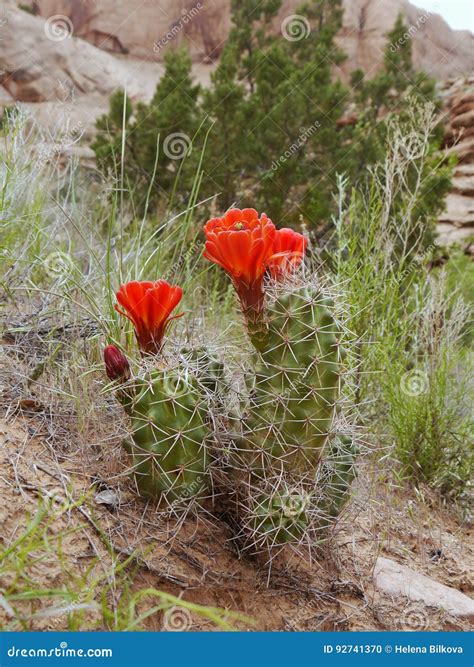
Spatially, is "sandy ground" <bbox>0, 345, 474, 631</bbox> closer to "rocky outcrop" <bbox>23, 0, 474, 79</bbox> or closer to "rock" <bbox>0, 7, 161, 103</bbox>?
"rock" <bbox>0, 7, 161, 103</bbox>

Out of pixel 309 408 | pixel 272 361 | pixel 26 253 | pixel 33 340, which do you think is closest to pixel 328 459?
pixel 309 408

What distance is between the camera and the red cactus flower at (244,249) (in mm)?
1729

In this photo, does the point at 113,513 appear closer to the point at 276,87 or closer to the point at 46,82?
the point at 276,87

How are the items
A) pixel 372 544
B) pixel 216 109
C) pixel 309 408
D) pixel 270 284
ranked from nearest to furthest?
pixel 309 408 → pixel 270 284 → pixel 372 544 → pixel 216 109

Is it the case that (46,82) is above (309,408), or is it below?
below

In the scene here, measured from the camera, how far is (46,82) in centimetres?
1321

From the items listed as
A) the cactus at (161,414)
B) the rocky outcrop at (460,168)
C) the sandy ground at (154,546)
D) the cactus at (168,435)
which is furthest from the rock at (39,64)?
→ the cactus at (168,435)

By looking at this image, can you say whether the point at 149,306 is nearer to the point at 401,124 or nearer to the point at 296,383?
the point at 296,383

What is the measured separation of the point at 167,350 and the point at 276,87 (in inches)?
249

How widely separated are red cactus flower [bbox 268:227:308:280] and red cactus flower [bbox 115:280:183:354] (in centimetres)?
28

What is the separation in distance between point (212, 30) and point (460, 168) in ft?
34.7

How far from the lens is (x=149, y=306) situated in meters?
1.80

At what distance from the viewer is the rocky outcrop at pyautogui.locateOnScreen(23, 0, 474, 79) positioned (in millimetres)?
19125

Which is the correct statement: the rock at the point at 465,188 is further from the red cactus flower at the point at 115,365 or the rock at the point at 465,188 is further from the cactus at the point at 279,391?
the red cactus flower at the point at 115,365
